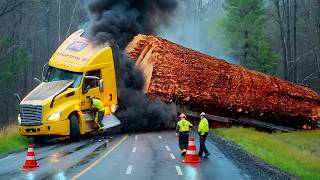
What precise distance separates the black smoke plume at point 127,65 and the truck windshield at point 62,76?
2658mm

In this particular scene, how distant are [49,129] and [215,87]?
10912 mm

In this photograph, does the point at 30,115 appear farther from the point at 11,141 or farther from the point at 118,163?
the point at 118,163

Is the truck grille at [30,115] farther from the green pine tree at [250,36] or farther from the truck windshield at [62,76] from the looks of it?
the green pine tree at [250,36]

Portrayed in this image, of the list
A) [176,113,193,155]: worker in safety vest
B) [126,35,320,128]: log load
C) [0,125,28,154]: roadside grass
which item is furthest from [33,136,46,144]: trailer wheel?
[176,113,193,155]: worker in safety vest

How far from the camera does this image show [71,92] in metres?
21.8

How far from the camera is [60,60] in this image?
76.7 ft

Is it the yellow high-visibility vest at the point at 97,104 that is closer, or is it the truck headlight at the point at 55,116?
the truck headlight at the point at 55,116

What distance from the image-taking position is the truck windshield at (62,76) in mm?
22434

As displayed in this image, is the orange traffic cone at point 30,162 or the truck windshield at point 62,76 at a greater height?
the truck windshield at point 62,76

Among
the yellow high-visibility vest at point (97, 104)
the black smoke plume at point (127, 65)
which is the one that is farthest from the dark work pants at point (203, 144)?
the black smoke plume at point (127, 65)

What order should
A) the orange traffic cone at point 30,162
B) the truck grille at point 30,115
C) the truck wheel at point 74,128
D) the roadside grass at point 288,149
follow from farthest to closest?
the truck wheel at point 74,128, the truck grille at point 30,115, the orange traffic cone at point 30,162, the roadside grass at point 288,149

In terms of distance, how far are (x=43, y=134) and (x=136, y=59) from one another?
8400 millimetres

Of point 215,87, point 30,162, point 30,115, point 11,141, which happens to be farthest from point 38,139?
point 215,87

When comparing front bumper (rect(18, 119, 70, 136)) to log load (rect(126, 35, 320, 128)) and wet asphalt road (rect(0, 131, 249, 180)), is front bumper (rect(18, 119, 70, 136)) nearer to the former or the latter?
wet asphalt road (rect(0, 131, 249, 180))
